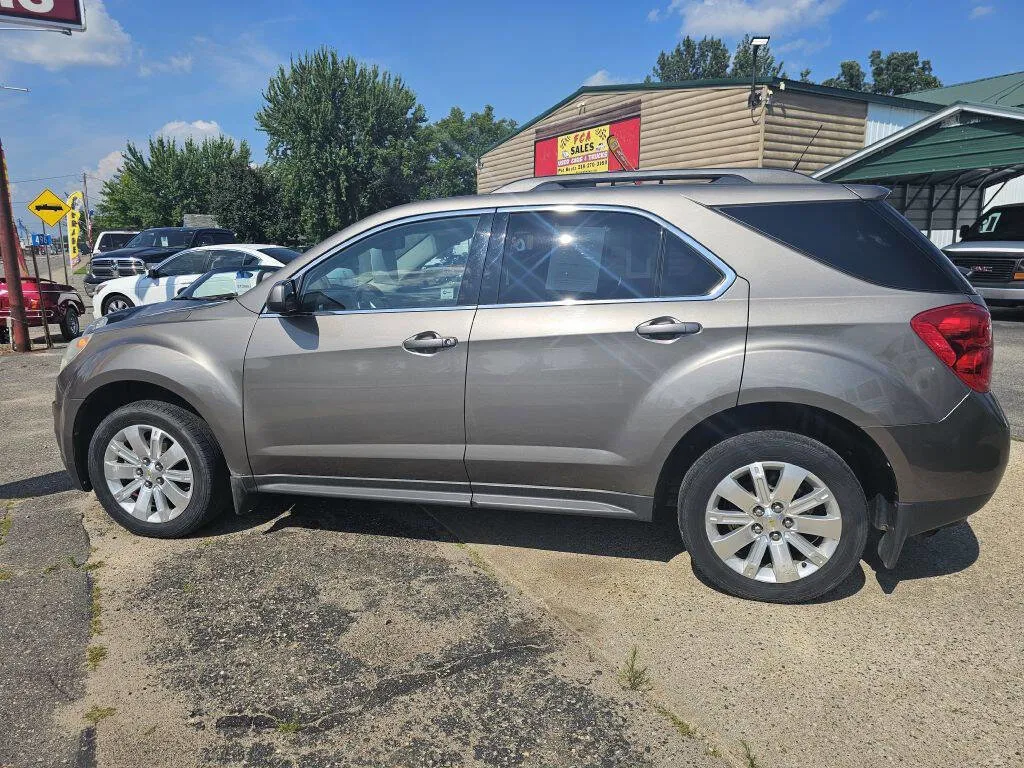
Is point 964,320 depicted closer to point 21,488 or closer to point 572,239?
point 572,239

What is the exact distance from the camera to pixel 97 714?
8.14 ft

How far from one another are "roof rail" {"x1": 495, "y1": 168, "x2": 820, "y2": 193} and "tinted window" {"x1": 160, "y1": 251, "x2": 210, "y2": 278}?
1067 centimetres

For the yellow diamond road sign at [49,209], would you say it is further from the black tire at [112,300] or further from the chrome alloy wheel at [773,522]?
the chrome alloy wheel at [773,522]

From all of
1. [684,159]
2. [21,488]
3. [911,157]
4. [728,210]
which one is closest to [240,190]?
[684,159]

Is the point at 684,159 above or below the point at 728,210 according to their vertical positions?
above

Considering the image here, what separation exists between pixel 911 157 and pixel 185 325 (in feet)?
51.2

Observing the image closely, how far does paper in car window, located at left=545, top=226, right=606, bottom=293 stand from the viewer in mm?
3283

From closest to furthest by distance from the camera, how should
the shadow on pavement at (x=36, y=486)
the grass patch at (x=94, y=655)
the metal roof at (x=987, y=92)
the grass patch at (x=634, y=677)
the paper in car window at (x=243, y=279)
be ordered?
1. the grass patch at (x=634, y=677)
2. the grass patch at (x=94, y=655)
3. the shadow on pavement at (x=36, y=486)
4. the paper in car window at (x=243, y=279)
5. the metal roof at (x=987, y=92)

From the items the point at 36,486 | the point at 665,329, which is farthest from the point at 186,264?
the point at 665,329

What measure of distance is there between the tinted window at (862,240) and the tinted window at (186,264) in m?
11.8

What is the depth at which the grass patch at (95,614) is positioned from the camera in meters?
3.03

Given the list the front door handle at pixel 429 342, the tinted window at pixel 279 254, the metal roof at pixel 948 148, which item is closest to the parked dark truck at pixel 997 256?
the metal roof at pixel 948 148

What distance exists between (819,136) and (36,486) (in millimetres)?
16911

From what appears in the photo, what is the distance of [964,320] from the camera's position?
2891 millimetres
